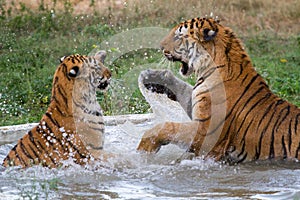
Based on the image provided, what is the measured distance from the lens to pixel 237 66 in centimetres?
527

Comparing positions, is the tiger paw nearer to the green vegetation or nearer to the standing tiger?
the standing tiger

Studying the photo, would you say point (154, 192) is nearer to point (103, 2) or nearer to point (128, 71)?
point (128, 71)

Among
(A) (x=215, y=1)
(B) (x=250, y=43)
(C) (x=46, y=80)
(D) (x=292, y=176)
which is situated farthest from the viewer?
(A) (x=215, y=1)

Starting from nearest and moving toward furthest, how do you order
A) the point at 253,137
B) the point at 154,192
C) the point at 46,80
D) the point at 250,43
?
1. the point at 154,192
2. the point at 253,137
3. the point at 46,80
4. the point at 250,43

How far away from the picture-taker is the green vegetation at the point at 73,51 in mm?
7570

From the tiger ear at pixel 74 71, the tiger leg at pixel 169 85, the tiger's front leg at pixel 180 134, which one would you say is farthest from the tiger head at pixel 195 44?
the tiger ear at pixel 74 71

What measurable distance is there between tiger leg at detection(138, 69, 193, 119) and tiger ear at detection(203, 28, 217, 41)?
2.27 ft

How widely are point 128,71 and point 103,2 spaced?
329 cm

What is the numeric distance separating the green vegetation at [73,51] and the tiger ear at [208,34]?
1.34m

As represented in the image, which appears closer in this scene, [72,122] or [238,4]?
[72,122]

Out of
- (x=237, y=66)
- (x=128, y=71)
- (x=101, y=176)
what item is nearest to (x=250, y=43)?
(x=128, y=71)

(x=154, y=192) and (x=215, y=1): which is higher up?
(x=215, y=1)

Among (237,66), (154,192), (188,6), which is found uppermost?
(188,6)

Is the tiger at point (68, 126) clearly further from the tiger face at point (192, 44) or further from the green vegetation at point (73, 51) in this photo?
the green vegetation at point (73, 51)
